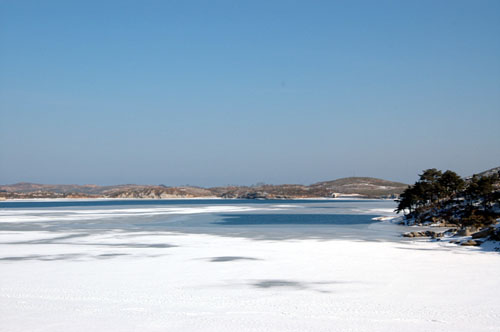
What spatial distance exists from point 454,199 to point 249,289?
47306mm

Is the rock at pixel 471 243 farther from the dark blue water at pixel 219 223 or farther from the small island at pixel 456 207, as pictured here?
the dark blue water at pixel 219 223

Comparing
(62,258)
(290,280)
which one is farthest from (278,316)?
(62,258)

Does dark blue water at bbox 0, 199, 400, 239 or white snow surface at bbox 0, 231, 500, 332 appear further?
dark blue water at bbox 0, 199, 400, 239

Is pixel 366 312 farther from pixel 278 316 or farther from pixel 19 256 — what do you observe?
pixel 19 256

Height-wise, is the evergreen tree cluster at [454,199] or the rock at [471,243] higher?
the evergreen tree cluster at [454,199]

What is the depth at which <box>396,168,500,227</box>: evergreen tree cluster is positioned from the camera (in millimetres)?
46938

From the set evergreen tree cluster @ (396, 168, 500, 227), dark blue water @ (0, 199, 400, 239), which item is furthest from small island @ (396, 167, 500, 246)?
dark blue water @ (0, 199, 400, 239)

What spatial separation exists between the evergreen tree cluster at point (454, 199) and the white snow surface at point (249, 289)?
833 inches

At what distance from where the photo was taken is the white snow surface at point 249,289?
12266mm

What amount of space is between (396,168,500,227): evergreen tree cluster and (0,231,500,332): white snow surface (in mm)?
21151

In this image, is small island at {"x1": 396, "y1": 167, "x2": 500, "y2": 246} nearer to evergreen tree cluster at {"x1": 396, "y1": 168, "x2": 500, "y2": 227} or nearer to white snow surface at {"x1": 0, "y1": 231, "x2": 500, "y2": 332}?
evergreen tree cluster at {"x1": 396, "y1": 168, "x2": 500, "y2": 227}

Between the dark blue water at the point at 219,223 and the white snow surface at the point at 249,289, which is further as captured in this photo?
the dark blue water at the point at 219,223

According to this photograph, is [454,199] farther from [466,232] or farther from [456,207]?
[466,232]

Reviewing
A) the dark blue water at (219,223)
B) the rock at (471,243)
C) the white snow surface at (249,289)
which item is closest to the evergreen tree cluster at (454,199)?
the dark blue water at (219,223)
